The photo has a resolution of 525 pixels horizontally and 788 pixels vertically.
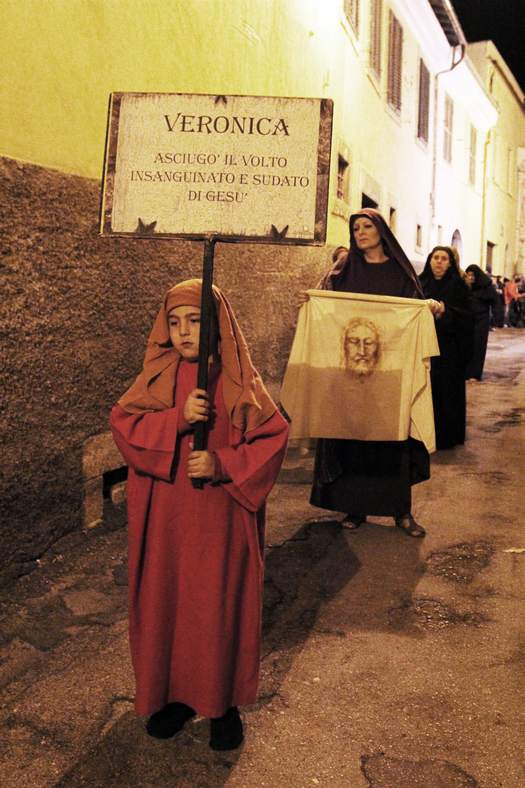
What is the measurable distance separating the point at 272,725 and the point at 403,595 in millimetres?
1424

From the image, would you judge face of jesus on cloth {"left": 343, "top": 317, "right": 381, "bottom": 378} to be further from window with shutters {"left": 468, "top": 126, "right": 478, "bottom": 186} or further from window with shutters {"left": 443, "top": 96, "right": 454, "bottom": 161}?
window with shutters {"left": 468, "top": 126, "right": 478, "bottom": 186}

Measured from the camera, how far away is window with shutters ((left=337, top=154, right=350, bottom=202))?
1048 cm

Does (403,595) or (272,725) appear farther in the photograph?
(403,595)

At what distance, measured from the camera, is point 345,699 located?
311cm

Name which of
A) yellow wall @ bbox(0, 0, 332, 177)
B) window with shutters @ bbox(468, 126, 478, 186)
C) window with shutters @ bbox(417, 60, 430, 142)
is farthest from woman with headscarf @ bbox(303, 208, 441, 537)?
window with shutters @ bbox(468, 126, 478, 186)

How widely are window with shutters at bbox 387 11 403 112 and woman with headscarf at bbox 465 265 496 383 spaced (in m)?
3.37

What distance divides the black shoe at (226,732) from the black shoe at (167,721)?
0.14 m

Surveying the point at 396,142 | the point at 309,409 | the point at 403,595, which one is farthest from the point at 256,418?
the point at 396,142

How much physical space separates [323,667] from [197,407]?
141 centimetres

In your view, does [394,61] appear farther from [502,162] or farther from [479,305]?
[502,162]

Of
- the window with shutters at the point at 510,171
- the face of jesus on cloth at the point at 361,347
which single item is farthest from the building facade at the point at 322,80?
the window with shutters at the point at 510,171

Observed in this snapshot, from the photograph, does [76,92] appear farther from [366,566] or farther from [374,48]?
[374,48]

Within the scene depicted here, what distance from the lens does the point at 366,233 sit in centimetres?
505

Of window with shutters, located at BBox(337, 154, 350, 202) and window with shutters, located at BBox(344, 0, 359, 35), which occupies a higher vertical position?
window with shutters, located at BBox(344, 0, 359, 35)
